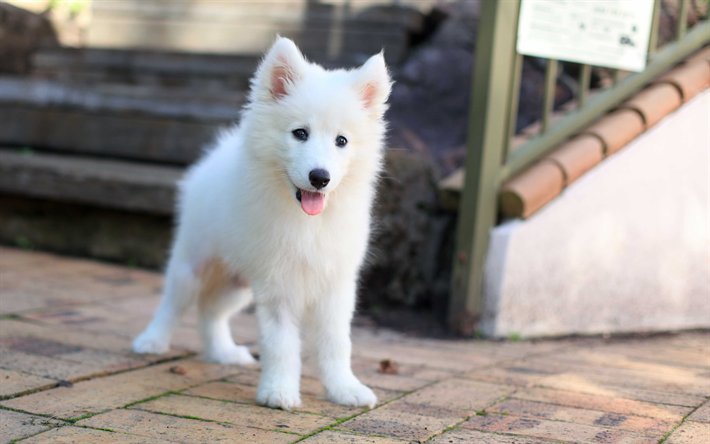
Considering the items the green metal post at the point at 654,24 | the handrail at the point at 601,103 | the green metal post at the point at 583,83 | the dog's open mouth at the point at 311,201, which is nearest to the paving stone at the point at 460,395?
the dog's open mouth at the point at 311,201

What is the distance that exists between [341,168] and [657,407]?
143 cm

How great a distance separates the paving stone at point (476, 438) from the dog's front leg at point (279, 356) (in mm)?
607

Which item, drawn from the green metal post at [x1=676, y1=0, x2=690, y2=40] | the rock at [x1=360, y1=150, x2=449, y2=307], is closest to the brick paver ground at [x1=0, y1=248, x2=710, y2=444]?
the rock at [x1=360, y1=150, x2=449, y2=307]

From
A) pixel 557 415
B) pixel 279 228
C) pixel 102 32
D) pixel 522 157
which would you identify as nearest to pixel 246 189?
pixel 279 228

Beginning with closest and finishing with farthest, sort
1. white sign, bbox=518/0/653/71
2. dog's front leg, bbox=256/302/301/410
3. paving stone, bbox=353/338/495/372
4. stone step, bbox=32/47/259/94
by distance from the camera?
dog's front leg, bbox=256/302/301/410
paving stone, bbox=353/338/495/372
white sign, bbox=518/0/653/71
stone step, bbox=32/47/259/94

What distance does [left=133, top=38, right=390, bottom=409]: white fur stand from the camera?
10.0 ft

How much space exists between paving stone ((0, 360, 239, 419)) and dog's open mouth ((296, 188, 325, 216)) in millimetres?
873

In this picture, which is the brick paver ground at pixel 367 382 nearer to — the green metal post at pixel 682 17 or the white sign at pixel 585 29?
the white sign at pixel 585 29

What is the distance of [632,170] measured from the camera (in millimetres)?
4984

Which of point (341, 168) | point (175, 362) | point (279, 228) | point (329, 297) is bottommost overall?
point (175, 362)

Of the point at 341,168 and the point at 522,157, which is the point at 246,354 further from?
the point at 522,157

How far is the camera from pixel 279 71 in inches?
125

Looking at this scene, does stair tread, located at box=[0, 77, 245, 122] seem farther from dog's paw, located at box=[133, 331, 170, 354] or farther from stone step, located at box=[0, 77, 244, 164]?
dog's paw, located at box=[133, 331, 170, 354]

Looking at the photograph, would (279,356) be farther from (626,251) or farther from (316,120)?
(626,251)
